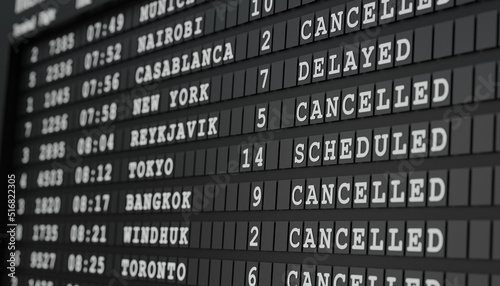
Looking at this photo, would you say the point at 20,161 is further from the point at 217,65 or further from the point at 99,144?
the point at 217,65

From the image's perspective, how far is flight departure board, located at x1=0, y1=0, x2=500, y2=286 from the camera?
6.75 ft

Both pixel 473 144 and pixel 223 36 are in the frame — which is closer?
pixel 473 144

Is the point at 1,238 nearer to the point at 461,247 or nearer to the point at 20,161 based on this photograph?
the point at 20,161

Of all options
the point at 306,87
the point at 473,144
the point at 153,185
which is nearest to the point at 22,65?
the point at 153,185

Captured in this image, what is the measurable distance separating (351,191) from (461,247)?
397 millimetres

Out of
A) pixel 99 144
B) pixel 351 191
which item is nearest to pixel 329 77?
pixel 351 191

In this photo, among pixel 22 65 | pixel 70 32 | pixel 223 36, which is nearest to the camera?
pixel 223 36

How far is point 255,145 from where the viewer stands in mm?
2635

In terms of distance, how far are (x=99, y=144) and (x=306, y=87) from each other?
122 centimetres

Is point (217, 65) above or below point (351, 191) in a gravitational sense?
above

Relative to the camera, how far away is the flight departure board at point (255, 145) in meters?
2.06

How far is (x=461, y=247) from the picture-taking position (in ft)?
6.52

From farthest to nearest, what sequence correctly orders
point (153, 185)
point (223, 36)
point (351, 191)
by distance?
point (153, 185)
point (223, 36)
point (351, 191)

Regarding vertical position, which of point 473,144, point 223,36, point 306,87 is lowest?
point 473,144
